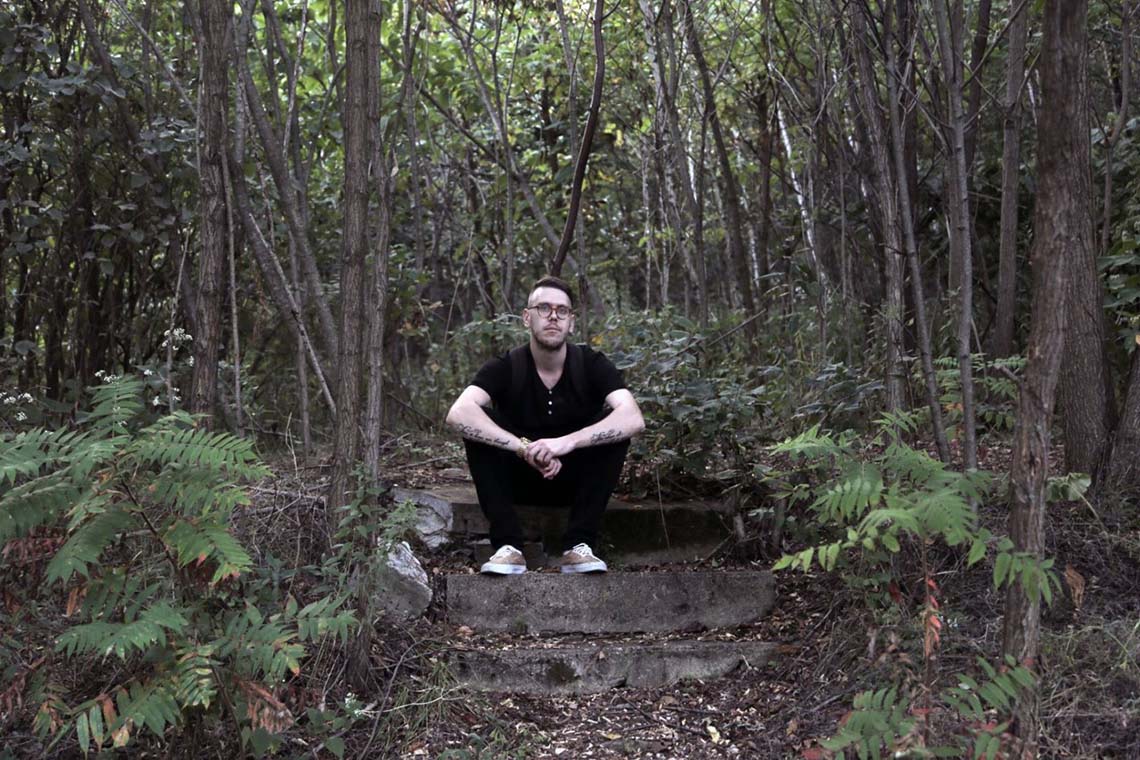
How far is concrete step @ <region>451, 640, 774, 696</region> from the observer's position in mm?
4160

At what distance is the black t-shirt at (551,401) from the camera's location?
5023mm

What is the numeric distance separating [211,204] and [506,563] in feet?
Answer: 6.16

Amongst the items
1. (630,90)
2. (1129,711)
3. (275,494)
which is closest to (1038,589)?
(1129,711)

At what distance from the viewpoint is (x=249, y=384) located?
670cm

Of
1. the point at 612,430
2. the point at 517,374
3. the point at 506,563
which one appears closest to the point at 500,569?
the point at 506,563

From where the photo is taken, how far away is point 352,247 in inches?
154

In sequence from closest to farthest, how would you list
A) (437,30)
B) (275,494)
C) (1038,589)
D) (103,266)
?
1. (1038,589)
2. (275,494)
3. (103,266)
4. (437,30)

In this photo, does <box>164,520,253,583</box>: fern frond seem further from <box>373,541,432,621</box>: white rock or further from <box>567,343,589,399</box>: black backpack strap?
<box>567,343,589,399</box>: black backpack strap

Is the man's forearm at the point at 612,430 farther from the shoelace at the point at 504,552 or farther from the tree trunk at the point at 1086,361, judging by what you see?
the tree trunk at the point at 1086,361

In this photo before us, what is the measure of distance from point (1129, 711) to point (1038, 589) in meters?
0.83


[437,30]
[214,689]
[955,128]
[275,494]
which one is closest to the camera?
[214,689]

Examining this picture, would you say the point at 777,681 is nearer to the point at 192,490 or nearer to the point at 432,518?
the point at 432,518

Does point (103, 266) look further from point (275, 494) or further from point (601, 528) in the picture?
point (601, 528)

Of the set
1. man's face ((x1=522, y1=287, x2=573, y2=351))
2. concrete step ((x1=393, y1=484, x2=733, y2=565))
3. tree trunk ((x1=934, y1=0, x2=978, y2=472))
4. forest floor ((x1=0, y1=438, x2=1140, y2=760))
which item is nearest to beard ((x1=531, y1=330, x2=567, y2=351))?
man's face ((x1=522, y1=287, x2=573, y2=351))
